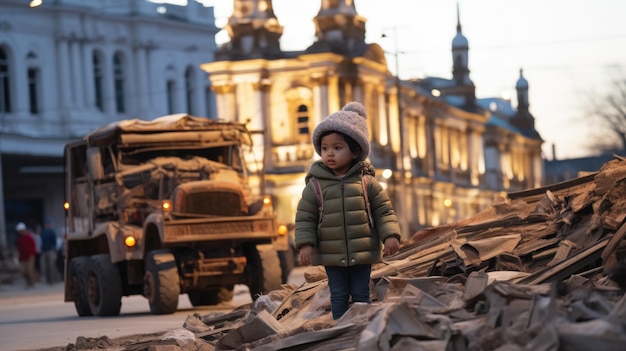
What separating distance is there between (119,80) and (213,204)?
51934 millimetres

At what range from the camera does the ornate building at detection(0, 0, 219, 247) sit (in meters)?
68.2

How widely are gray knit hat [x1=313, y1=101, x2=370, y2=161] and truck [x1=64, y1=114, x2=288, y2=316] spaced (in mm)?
10968

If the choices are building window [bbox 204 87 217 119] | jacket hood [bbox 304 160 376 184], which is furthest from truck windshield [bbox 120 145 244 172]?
building window [bbox 204 87 217 119]

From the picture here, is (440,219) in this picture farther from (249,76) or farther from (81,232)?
(81,232)

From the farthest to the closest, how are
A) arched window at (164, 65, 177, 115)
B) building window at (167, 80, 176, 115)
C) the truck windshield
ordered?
building window at (167, 80, 176, 115) → arched window at (164, 65, 177, 115) → the truck windshield

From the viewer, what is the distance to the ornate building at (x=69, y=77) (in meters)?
68.2

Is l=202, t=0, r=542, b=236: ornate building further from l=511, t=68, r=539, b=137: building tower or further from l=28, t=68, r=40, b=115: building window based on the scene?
l=511, t=68, r=539, b=137: building tower

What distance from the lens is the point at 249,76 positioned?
6975 cm

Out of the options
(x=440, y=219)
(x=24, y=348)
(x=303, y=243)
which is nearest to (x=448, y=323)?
(x=303, y=243)

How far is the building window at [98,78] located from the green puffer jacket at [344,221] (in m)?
62.3

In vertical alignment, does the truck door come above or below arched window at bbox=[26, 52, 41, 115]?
below

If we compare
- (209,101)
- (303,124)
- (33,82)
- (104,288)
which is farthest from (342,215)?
(209,101)

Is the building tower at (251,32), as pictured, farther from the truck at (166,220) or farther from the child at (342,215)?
the child at (342,215)

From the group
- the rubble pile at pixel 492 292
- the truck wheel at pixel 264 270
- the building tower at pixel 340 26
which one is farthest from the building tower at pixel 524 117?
the rubble pile at pixel 492 292
